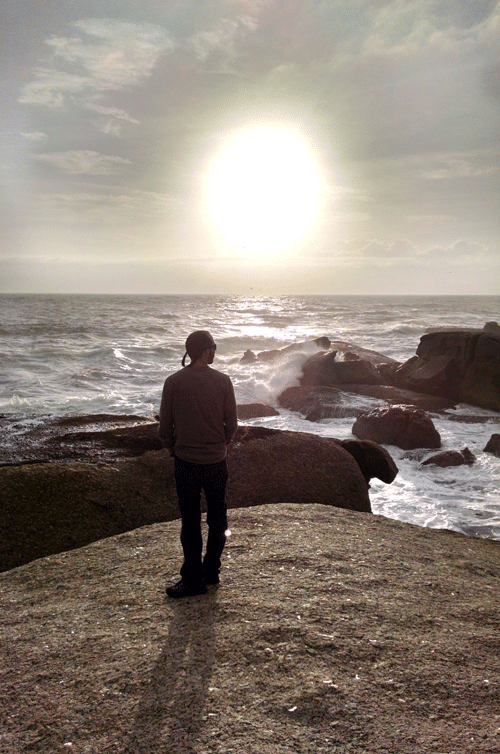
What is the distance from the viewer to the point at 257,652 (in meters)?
2.98

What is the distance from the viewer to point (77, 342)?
30.8m

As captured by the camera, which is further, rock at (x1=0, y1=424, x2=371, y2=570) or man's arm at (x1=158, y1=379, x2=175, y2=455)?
rock at (x1=0, y1=424, x2=371, y2=570)

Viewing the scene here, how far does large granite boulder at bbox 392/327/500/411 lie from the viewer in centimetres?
1502

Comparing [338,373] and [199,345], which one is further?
[338,373]

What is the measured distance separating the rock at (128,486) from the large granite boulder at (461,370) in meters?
9.90

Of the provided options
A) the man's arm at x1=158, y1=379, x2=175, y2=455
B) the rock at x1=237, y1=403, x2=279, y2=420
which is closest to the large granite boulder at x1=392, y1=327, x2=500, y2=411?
the rock at x1=237, y1=403, x2=279, y2=420

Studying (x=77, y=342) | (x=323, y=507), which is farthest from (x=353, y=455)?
(x=77, y=342)

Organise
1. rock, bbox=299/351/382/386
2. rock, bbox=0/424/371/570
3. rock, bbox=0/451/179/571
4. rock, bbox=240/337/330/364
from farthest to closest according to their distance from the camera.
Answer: rock, bbox=240/337/330/364 → rock, bbox=299/351/382/386 → rock, bbox=0/424/371/570 → rock, bbox=0/451/179/571

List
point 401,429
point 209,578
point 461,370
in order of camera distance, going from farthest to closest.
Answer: point 461,370, point 401,429, point 209,578

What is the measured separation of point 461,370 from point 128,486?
12801mm

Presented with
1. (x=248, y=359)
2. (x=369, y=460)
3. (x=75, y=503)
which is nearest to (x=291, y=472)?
(x=369, y=460)

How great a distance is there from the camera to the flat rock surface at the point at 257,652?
243cm

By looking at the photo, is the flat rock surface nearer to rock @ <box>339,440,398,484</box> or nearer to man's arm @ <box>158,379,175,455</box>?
man's arm @ <box>158,379,175,455</box>

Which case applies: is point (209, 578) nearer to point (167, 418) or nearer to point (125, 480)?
point (167, 418)
